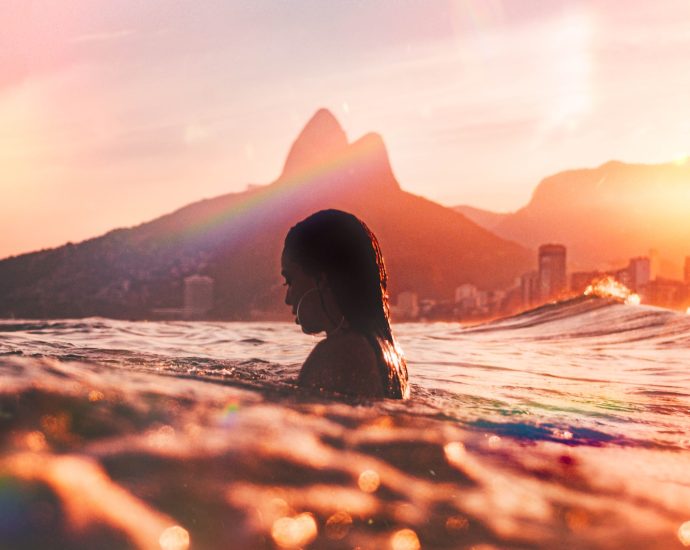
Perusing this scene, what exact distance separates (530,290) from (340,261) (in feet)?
327

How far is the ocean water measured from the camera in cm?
253

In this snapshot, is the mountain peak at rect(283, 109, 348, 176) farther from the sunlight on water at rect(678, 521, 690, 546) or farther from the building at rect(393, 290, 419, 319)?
the sunlight on water at rect(678, 521, 690, 546)

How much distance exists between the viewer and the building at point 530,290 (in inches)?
3895

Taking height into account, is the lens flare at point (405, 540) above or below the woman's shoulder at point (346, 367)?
below

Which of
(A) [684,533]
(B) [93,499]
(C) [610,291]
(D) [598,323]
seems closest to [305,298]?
(B) [93,499]

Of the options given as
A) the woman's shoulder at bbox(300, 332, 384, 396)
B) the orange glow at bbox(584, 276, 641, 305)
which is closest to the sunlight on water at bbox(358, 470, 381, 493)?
the woman's shoulder at bbox(300, 332, 384, 396)

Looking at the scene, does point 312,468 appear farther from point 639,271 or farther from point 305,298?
point 639,271

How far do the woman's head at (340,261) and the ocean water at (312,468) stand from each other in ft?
2.09

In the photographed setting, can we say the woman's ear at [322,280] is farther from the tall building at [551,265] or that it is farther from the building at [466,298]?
the building at [466,298]

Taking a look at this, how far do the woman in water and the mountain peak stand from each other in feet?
473

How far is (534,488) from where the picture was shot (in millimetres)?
3305

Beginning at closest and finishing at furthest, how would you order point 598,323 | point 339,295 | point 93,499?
point 93,499, point 339,295, point 598,323

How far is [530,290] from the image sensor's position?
101m

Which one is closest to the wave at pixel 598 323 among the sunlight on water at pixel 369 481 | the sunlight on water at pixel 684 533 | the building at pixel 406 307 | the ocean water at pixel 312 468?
the ocean water at pixel 312 468
